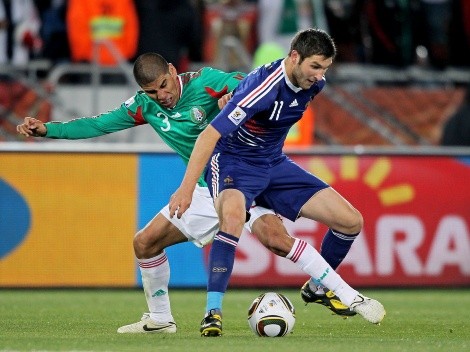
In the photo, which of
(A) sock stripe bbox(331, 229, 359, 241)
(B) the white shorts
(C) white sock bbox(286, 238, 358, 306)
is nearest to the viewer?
(C) white sock bbox(286, 238, 358, 306)

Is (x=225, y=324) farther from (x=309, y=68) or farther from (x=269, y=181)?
(x=309, y=68)

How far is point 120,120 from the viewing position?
946 centimetres

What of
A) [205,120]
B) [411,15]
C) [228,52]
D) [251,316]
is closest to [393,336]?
[251,316]

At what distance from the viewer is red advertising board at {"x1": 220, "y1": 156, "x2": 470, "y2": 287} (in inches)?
540

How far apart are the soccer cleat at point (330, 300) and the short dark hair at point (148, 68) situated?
1967 millimetres

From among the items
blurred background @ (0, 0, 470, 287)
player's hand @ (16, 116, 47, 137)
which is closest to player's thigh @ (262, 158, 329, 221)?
player's hand @ (16, 116, 47, 137)

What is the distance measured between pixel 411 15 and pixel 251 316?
29.9ft

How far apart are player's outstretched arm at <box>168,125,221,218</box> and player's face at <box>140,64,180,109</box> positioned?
68cm

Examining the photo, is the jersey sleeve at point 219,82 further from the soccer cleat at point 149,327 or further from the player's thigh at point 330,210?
the soccer cleat at point 149,327

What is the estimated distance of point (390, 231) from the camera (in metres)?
13.8

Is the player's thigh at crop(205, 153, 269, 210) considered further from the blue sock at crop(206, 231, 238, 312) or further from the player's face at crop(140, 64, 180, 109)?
the player's face at crop(140, 64, 180, 109)

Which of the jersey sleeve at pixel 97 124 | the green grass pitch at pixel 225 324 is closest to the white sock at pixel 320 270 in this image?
the green grass pitch at pixel 225 324

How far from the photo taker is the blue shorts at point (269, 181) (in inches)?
366

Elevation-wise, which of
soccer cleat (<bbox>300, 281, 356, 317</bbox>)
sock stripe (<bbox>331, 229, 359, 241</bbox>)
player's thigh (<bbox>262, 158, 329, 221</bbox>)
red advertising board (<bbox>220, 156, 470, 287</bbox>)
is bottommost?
red advertising board (<bbox>220, 156, 470, 287</bbox>)
